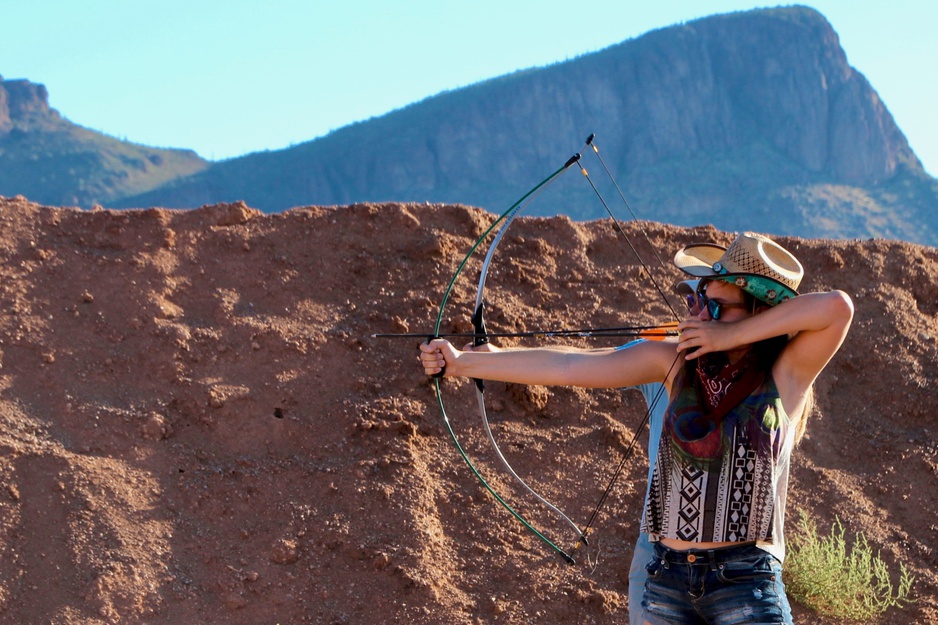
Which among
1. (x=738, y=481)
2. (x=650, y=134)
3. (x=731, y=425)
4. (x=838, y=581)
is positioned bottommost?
(x=838, y=581)

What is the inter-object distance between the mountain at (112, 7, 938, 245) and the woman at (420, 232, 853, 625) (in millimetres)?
57722

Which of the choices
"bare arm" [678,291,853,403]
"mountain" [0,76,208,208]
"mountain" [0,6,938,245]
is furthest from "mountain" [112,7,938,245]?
"bare arm" [678,291,853,403]

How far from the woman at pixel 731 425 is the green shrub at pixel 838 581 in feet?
11.0

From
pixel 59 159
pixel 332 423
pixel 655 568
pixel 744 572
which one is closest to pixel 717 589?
pixel 744 572

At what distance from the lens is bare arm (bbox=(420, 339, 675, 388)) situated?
382cm

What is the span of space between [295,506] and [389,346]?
5.73 feet

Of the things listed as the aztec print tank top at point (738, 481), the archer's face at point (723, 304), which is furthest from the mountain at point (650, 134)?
the aztec print tank top at point (738, 481)

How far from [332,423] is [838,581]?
3.27 metres

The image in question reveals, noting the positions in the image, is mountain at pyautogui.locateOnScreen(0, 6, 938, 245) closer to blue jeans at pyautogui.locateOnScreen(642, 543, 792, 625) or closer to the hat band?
the hat band

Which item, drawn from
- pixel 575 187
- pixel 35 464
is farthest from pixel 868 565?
pixel 575 187

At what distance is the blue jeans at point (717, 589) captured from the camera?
339 cm

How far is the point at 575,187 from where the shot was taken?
5959 centimetres

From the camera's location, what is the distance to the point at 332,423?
7672 millimetres

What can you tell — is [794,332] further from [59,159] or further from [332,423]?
[59,159]
